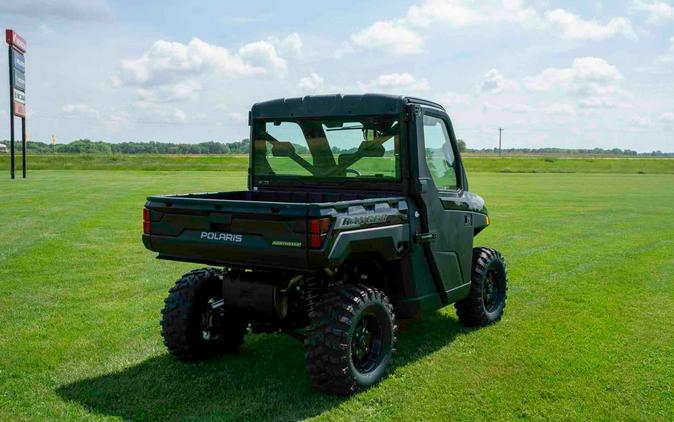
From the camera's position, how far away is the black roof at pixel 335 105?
5.83m

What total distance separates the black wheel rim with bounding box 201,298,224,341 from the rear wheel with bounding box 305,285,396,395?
126 cm

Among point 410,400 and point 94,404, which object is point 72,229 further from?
point 410,400

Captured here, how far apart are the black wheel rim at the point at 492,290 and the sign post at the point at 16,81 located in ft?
125

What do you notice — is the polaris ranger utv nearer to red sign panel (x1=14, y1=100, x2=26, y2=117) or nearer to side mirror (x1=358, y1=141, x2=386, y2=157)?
side mirror (x1=358, y1=141, x2=386, y2=157)

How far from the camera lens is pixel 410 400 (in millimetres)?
5020

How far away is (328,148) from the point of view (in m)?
6.35

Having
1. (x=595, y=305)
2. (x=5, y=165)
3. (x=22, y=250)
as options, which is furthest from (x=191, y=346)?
(x=5, y=165)

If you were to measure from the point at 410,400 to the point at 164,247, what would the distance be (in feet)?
7.53

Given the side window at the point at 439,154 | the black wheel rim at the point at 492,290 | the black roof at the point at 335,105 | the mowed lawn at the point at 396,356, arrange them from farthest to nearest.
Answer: the black wheel rim at the point at 492,290 → the side window at the point at 439,154 → the black roof at the point at 335,105 → the mowed lawn at the point at 396,356

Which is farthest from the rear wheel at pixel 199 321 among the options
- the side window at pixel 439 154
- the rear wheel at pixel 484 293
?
the rear wheel at pixel 484 293

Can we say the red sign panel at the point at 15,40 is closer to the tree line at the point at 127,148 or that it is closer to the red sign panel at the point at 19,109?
the red sign panel at the point at 19,109

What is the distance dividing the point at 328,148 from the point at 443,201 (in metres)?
1.18

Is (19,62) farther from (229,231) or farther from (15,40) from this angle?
(229,231)

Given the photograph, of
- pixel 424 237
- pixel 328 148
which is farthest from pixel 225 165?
pixel 424 237
